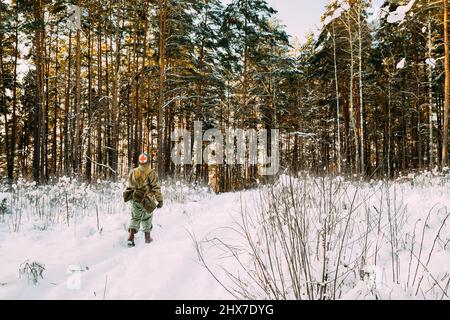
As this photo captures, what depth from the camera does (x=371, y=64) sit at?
1969cm

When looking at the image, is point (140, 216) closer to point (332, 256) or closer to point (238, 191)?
point (332, 256)

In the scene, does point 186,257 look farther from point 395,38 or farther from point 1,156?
point 1,156

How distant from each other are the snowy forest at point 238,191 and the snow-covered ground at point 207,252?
0.03 meters

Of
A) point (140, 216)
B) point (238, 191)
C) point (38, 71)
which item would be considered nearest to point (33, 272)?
point (140, 216)

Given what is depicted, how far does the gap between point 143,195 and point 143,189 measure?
116 millimetres

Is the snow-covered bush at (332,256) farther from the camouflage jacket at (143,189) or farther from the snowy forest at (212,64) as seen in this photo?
the snowy forest at (212,64)

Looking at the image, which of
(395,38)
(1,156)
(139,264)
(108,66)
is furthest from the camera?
(1,156)

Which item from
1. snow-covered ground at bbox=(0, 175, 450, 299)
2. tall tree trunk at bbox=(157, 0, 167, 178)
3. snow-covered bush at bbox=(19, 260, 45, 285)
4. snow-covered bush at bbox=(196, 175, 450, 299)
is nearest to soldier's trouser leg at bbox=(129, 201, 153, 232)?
snow-covered ground at bbox=(0, 175, 450, 299)

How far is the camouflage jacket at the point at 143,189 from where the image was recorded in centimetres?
530

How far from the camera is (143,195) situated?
5336 millimetres

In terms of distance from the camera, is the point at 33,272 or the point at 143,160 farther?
the point at 143,160

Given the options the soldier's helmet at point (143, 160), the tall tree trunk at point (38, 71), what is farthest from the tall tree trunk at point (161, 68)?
the soldier's helmet at point (143, 160)
